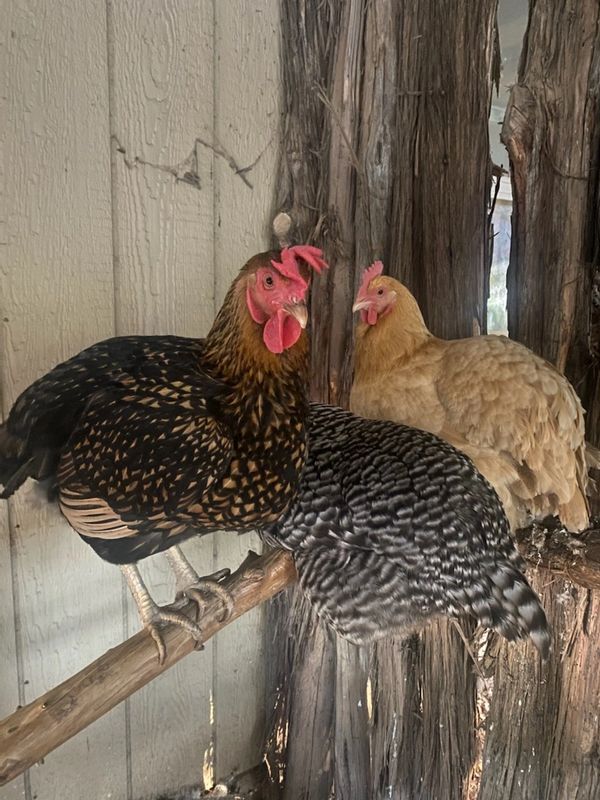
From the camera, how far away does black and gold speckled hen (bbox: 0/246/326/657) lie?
68cm

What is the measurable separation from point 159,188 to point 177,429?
61 cm

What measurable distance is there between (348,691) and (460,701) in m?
0.25

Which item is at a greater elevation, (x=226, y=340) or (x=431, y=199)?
(x=431, y=199)

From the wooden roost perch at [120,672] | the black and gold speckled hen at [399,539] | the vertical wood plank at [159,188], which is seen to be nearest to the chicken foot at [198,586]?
the wooden roost perch at [120,672]

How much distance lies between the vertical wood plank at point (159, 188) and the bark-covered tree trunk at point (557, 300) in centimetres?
64

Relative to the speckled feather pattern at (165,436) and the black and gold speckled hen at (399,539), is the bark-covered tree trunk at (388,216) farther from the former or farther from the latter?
the speckled feather pattern at (165,436)

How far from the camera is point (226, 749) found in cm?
139

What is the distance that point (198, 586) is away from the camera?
0.92 m

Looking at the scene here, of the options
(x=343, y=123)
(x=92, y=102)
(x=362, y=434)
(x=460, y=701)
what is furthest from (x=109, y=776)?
(x=343, y=123)

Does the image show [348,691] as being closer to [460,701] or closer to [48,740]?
[460,701]

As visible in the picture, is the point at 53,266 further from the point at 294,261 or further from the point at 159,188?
the point at 294,261

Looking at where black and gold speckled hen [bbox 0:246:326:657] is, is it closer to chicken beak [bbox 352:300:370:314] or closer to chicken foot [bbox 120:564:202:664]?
chicken foot [bbox 120:564:202:664]

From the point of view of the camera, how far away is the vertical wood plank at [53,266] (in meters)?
0.93

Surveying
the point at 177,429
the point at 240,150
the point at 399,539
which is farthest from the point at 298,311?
the point at 240,150
